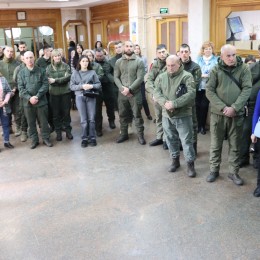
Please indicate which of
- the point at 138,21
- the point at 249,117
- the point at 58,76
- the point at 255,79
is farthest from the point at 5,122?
the point at 138,21

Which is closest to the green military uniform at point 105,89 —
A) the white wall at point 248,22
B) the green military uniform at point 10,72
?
the green military uniform at point 10,72

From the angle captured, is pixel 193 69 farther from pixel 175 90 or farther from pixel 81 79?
pixel 81 79

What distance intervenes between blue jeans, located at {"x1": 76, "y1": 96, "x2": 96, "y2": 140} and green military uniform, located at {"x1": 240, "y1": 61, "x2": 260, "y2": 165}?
225cm

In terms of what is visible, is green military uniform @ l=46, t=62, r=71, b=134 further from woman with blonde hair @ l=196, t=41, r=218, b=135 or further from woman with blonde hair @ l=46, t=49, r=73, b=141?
woman with blonde hair @ l=196, t=41, r=218, b=135

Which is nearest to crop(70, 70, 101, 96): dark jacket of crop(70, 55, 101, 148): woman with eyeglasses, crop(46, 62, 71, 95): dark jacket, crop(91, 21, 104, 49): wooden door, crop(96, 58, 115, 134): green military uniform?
Answer: crop(70, 55, 101, 148): woman with eyeglasses

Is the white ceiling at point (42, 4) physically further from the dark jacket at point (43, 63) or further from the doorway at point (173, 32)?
the dark jacket at point (43, 63)

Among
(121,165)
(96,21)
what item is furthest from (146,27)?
(121,165)

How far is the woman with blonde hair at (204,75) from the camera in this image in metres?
5.56

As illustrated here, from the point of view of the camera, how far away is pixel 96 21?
1134 cm

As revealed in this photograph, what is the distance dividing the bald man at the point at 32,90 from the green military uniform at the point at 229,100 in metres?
2.66

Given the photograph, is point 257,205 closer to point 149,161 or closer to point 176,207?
point 176,207

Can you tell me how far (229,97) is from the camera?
150 inches

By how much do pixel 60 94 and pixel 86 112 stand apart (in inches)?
23.7

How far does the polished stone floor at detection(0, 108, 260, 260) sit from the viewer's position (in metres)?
2.93
